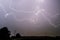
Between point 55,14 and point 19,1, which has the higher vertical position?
point 19,1

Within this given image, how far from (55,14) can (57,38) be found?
463 mm

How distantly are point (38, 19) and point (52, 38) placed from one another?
448 millimetres

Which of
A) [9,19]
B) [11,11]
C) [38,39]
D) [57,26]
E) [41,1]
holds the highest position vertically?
[41,1]

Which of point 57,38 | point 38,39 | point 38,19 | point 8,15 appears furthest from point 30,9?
point 57,38

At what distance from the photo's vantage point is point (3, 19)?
7.30 feet

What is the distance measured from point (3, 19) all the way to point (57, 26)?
1059 millimetres

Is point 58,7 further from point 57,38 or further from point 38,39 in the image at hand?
point 38,39

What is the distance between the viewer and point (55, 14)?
86.7 inches

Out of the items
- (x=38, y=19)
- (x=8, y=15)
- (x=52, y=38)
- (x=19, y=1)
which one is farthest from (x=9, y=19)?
(x=52, y=38)

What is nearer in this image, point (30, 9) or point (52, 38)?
point (52, 38)

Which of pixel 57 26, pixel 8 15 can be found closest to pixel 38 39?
pixel 57 26

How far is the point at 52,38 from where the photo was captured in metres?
2.11

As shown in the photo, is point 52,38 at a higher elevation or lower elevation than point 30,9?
lower

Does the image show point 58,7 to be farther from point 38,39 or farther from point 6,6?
point 6,6
